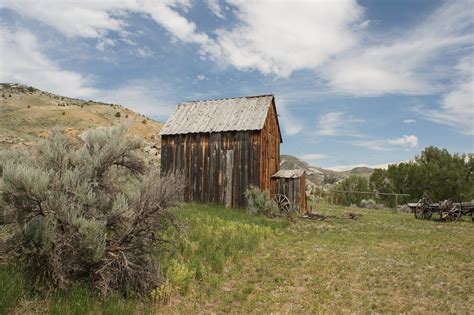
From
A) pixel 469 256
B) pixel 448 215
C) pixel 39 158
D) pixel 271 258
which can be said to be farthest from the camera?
pixel 448 215

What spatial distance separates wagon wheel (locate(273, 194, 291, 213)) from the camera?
2169 centimetres

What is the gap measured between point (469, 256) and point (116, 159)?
1113 centimetres

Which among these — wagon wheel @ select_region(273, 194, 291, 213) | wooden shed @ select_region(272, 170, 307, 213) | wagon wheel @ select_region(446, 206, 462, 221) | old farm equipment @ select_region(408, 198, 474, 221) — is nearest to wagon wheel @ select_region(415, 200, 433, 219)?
old farm equipment @ select_region(408, 198, 474, 221)

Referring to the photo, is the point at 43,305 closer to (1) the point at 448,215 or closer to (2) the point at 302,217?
(2) the point at 302,217

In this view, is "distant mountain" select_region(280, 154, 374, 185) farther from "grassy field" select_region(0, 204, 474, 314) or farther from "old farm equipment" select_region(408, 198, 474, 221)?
"grassy field" select_region(0, 204, 474, 314)

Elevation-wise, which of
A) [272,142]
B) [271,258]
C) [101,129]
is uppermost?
[272,142]

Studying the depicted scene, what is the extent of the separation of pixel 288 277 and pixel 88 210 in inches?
204

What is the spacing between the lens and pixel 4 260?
6.02 m

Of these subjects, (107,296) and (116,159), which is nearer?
(107,296)

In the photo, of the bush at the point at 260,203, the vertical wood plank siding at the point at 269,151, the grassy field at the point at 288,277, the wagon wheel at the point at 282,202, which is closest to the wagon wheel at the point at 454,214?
the grassy field at the point at 288,277

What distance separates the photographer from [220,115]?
23.4m

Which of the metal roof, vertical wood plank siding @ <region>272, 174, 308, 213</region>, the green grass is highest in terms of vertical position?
the metal roof

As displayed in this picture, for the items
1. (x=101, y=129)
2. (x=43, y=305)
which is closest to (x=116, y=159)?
(x=101, y=129)

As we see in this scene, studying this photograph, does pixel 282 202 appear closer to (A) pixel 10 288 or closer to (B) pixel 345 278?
(B) pixel 345 278
